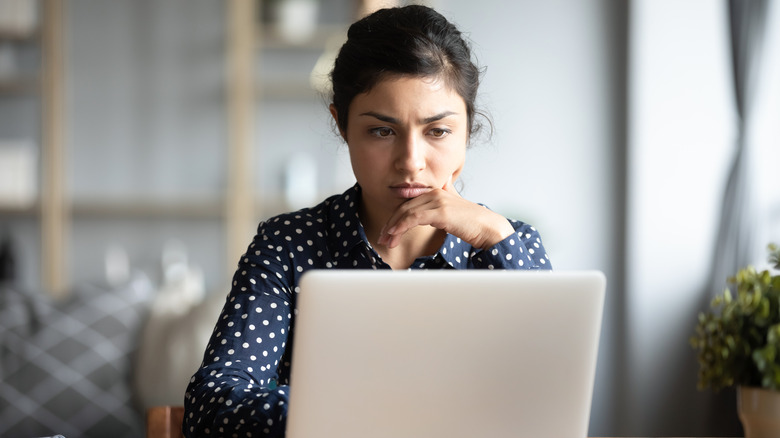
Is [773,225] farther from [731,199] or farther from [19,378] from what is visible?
[19,378]

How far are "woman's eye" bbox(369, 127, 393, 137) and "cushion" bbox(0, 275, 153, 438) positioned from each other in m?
1.47

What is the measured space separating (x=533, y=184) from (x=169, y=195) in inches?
64.3

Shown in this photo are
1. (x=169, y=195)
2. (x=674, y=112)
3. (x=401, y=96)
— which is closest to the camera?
(x=401, y=96)

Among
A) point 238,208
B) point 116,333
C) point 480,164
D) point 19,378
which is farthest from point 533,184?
point 19,378

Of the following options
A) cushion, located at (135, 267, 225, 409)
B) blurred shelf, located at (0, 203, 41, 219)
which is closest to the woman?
cushion, located at (135, 267, 225, 409)

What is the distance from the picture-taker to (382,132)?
51.7 inches

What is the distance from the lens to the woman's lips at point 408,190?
4.35 ft

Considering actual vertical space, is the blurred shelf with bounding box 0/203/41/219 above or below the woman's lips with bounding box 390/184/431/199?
below

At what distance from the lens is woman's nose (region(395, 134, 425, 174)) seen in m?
1.29

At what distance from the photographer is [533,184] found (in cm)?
366

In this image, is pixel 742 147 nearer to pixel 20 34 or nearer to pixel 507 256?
pixel 507 256

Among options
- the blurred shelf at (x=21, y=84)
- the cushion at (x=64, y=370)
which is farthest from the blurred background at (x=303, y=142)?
the cushion at (x=64, y=370)

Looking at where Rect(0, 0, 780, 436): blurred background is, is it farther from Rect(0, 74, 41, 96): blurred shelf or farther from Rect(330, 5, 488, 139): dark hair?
Rect(330, 5, 488, 139): dark hair

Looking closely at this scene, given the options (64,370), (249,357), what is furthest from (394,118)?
(64,370)
